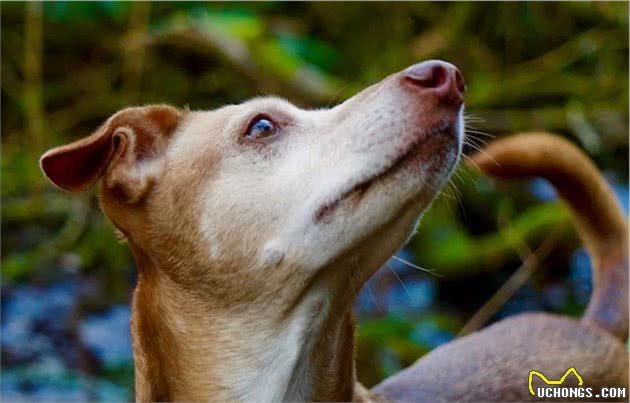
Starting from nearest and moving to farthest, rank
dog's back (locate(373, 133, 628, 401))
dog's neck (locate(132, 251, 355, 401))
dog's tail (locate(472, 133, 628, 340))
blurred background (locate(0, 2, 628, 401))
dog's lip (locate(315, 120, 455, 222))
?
dog's lip (locate(315, 120, 455, 222)) < dog's neck (locate(132, 251, 355, 401)) < dog's back (locate(373, 133, 628, 401)) < dog's tail (locate(472, 133, 628, 340)) < blurred background (locate(0, 2, 628, 401))

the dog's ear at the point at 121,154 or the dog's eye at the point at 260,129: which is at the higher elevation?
the dog's eye at the point at 260,129

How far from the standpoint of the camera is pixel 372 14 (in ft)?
16.8

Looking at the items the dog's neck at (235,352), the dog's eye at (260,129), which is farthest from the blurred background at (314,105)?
the dog's eye at (260,129)

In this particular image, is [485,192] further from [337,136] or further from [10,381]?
[337,136]

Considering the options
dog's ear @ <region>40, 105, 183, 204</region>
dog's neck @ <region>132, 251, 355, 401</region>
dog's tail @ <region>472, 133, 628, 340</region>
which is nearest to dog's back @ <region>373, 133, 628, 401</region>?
dog's tail @ <region>472, 133, 628, 340</region>

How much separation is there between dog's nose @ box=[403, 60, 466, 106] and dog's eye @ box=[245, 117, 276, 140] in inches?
13.1

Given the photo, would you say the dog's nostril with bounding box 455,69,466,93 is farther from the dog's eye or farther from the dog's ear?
the dog's ear

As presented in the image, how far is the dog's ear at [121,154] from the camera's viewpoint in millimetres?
2232

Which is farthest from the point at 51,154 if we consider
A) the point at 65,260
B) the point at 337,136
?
the point at 65,260

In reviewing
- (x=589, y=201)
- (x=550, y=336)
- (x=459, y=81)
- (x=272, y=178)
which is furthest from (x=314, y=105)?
(x=459, y=81)

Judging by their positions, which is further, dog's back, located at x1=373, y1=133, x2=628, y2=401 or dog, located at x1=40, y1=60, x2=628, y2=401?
dog's back, located at x1=373, y1=133, x2=628, y2=401

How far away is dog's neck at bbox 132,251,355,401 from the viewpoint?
7.30ft

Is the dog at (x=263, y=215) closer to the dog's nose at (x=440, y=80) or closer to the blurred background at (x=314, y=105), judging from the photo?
the dog's nose at (x=440, y=80)

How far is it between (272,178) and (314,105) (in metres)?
2.50
